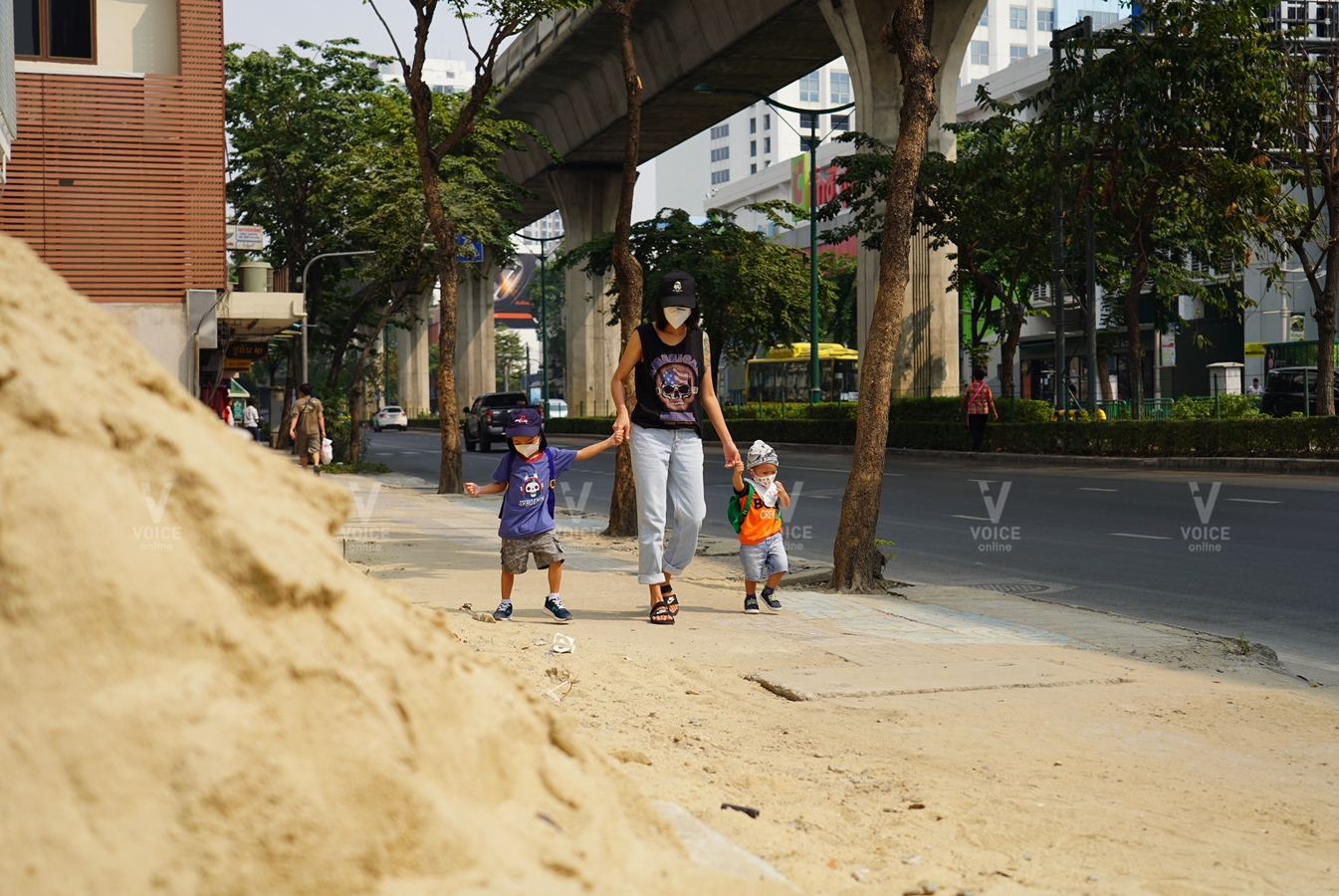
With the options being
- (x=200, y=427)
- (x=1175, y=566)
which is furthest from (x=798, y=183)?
(x=200, y=427)

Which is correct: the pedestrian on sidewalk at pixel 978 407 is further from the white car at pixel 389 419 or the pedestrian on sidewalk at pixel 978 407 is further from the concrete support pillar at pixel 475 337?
the white car at pixel 389 419

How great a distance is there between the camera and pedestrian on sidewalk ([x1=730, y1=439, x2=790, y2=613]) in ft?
26.2

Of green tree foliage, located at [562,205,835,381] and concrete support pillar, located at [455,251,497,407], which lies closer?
green tree foliage, located at [562,205,835,381]

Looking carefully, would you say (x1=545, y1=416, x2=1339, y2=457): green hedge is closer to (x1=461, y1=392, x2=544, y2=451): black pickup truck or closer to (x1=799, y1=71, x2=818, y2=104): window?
(x1=461, y1=392, x2=544, y2=451): black pickup truck

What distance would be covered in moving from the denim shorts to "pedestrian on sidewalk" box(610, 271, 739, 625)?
57 cm

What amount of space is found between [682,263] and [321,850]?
36.3m

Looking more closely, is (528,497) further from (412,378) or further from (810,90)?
(810,90)

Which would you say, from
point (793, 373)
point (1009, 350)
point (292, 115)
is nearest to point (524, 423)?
point (1009, 350)

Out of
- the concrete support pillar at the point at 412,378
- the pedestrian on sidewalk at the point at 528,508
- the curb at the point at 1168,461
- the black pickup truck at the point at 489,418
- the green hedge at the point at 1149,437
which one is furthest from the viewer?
the concrete support pillar at the point at 412,378

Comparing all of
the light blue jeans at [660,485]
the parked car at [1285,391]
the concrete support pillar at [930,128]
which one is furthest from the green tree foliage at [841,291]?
the light blue jeans at [660,485]

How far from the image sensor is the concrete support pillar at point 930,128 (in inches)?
1152

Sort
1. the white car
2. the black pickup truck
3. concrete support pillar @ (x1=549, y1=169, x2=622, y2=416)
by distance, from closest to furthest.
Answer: the black pickup truck, concrete support pillar @ (x1=549, y1=169, x2=622, y2=416), the white car

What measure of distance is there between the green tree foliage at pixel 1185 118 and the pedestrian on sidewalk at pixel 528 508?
20839 mm

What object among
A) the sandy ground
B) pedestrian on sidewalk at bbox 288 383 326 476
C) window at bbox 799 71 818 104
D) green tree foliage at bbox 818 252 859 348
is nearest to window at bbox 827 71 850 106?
window at bbox 799 71 818 104
